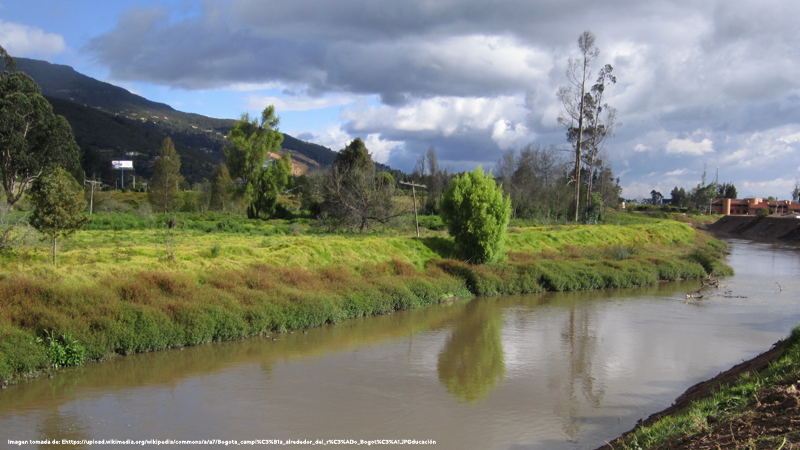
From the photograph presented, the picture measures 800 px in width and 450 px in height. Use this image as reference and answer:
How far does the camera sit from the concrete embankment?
62.4m

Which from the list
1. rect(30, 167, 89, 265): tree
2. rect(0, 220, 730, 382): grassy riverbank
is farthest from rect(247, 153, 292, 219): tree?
rect(30, 167, 89, 265): tree

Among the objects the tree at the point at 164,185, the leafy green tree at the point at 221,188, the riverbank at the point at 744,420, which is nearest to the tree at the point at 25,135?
the tree at the point at 164,185

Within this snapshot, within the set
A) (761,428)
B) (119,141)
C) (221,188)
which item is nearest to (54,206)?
(761,428)

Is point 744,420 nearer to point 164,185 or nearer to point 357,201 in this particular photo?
point 357,201

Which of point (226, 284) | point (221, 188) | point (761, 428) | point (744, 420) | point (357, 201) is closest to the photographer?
point (761, 428)

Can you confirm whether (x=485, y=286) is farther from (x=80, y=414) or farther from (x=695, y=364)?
(x=80, y=414)

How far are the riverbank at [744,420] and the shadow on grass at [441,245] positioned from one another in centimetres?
1694

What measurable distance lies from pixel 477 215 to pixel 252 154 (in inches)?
1124

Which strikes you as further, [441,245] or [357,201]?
[357,201]

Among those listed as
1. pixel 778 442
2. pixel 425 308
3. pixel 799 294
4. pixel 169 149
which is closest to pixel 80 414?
pixel 778 442

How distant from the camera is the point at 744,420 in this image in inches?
239

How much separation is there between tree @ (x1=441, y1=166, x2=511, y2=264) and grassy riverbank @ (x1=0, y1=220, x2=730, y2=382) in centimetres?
94

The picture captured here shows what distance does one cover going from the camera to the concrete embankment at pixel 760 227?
62406mm

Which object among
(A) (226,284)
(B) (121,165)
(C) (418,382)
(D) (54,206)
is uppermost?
(B) (121,165)
